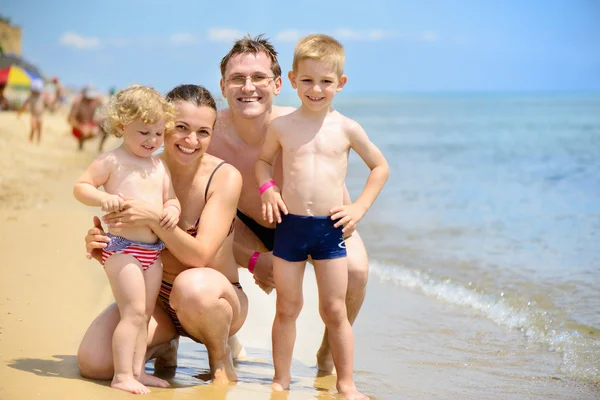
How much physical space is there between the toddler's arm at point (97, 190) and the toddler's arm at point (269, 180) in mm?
677

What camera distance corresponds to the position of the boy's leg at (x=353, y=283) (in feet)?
14.1

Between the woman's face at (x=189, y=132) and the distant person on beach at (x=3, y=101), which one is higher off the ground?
the distant person on beach at (x=3, y=101)

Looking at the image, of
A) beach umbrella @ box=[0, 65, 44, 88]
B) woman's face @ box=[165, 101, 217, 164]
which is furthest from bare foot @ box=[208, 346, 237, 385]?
beach umbrella @ box=[0, 65, 44, 88]

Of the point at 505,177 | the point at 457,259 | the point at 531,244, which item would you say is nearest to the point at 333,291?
the point at 457,259

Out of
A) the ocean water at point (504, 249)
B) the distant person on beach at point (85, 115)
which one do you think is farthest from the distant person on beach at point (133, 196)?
the distant person on beach at point (85, 115)

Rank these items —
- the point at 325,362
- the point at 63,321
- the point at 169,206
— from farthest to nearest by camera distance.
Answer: the point at 63,321
the point at 325,362
the point at 169,206

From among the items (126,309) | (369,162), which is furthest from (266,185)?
(126,309)

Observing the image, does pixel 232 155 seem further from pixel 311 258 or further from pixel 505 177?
pixel 505 177

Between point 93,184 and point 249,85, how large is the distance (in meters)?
1.13

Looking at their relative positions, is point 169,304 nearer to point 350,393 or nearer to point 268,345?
point 350,393

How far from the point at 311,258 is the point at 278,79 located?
1191 millimetres

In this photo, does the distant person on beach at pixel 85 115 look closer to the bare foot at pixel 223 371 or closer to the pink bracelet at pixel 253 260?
the pink bracelet at pixel 253 260

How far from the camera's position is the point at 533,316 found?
19.4 ft

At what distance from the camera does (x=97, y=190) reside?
3570mm
